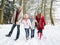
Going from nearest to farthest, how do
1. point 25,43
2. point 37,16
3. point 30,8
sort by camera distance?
point 25,43 < point 37,16 < point 30,8

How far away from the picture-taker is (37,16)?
355cm

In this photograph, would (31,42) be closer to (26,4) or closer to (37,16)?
(37,16)

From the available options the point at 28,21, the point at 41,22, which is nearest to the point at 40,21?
the point at 41,22

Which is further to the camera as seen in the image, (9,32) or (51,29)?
(51,29)

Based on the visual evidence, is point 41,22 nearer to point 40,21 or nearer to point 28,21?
point 40,21

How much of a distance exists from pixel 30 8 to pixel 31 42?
116cm

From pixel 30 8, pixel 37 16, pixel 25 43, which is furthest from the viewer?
pixel 30 8

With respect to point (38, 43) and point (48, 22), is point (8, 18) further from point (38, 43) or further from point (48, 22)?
Answer: point (38, 43)

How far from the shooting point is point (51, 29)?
445 centimetres

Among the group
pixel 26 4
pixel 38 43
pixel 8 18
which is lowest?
pixel 38 43

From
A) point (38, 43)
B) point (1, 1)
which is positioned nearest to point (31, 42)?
point (38, 43)

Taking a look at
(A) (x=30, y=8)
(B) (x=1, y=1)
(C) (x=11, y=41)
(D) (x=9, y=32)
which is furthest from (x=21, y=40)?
(B) (x=1, y=1)

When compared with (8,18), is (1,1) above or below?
above

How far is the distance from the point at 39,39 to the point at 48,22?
86 cm
